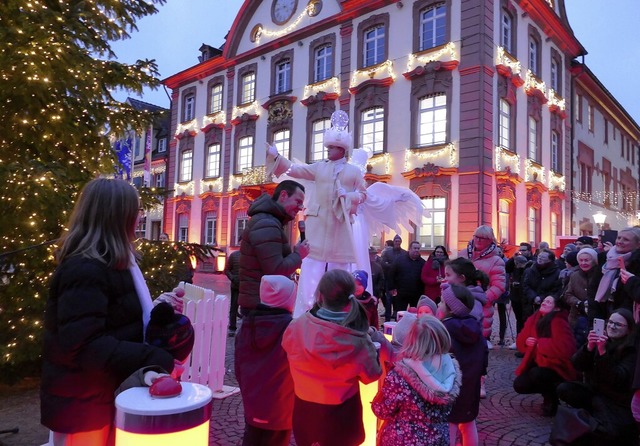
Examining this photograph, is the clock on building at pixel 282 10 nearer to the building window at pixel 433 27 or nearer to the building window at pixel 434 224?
the building window at pixel 433 27

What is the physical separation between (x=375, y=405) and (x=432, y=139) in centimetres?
1572

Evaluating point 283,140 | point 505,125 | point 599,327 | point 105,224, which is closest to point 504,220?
point 505,125

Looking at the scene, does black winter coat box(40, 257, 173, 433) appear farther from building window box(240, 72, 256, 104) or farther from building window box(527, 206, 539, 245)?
building window box(240, 72, 256, 104)

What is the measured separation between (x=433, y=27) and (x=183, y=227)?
16.7m

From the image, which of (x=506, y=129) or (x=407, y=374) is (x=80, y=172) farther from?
(x=506, y=129)

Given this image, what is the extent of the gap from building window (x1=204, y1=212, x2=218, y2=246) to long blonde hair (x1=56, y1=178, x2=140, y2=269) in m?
24.1

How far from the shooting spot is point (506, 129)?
1817 cm

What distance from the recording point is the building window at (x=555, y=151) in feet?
68.9

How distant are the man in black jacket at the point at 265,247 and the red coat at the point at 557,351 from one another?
3.04m

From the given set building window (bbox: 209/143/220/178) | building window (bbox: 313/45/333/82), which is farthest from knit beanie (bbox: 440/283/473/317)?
building window (bbox: 209/143/220/178)

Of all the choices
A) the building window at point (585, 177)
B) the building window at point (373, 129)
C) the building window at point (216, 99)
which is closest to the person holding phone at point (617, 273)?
the building window at point (373, 129)

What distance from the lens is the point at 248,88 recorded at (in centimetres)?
2475

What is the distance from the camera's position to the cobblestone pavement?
4.27m

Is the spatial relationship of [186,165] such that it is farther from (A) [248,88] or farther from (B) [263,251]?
(B) [263,251]
